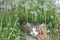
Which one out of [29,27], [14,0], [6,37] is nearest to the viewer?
[6,37]

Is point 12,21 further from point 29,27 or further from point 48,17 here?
point 48,17

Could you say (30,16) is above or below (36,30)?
above

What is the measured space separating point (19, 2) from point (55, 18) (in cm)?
60

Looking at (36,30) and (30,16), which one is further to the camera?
(30,16)

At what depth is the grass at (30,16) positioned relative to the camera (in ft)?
13.2

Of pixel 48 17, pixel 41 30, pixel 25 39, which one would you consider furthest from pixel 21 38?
pixel 48 17

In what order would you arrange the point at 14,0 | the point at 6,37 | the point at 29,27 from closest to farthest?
1. the point at 6,37
2. the point at 29,27
3. the point at 14,0

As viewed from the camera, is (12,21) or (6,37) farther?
(12,21)

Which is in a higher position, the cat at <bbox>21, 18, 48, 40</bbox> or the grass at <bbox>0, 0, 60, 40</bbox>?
the grass at <bbox>0, 0, 60, 40</bbox>

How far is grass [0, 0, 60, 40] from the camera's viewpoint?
4028mm

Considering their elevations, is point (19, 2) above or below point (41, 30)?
above

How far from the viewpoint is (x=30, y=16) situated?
4203mm

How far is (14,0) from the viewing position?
14.3 ft

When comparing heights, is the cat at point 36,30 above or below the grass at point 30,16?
below
